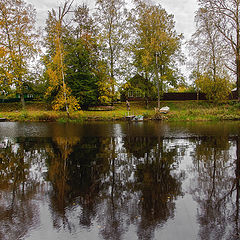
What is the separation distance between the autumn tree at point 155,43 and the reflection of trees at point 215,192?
25.2 meters

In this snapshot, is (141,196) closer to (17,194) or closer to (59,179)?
(59,179)

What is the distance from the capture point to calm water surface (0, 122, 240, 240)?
3.55m

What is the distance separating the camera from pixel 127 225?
12.0ft

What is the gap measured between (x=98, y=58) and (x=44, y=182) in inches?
1257

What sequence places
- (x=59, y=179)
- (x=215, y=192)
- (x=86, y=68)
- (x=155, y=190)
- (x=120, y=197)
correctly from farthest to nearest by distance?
(x=86, y=68)
(x=59, y=179)
(x=155, y=190)
(x=215, y=192)
(x=120, y=197)

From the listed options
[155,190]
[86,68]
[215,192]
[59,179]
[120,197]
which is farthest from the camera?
[86,68]

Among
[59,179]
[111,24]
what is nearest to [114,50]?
[111,24]

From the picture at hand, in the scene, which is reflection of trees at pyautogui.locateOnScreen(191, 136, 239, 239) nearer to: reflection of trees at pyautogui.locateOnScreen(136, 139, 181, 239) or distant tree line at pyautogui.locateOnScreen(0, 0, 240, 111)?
reflection of trees at pyautogui.locateOnScreen(136, 139, 181, 239)

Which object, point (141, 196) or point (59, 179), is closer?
point (141, 196)

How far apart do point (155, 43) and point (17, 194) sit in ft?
96.1

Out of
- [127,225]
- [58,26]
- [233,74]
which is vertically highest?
[58,26]

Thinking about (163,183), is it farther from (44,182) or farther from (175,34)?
(175,34)

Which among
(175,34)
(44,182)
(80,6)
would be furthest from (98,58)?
(44,182)

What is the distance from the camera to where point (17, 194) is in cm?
491
